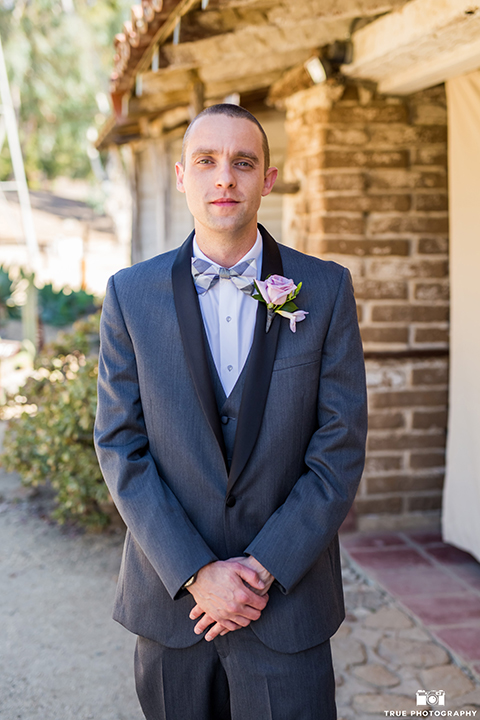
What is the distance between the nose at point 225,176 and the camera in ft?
5.72

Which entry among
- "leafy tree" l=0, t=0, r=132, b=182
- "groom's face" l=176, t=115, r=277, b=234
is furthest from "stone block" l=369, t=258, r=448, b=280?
"leafy tree" l=0, t=0, r=132, b=182

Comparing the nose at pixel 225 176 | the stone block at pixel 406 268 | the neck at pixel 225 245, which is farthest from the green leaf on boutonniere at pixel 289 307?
the stone block at pixel 406 268

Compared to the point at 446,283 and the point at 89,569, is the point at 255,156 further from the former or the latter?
the point at 89,569

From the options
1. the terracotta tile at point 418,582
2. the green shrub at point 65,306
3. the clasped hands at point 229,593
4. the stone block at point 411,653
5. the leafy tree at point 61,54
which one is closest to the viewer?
the clasped hands at point 229,593

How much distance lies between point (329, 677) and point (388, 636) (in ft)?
4.93

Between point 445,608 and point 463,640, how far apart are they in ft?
0.98

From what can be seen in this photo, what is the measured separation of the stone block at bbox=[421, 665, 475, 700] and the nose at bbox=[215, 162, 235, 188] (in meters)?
2.20

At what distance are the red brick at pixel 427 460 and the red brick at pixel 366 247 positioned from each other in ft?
4.00

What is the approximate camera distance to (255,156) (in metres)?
1.80

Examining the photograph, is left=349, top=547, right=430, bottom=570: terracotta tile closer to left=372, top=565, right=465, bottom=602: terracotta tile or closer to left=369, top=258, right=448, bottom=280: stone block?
left=372, top=565, right=465, bottom=602: terracotta tile

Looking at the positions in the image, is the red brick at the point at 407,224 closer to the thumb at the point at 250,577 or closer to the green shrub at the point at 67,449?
the green shrub at the point at 67,449

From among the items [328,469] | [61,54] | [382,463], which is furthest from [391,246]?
[61,54]

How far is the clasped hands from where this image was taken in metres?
1.68

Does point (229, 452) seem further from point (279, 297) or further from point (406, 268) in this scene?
point (406, 268)
